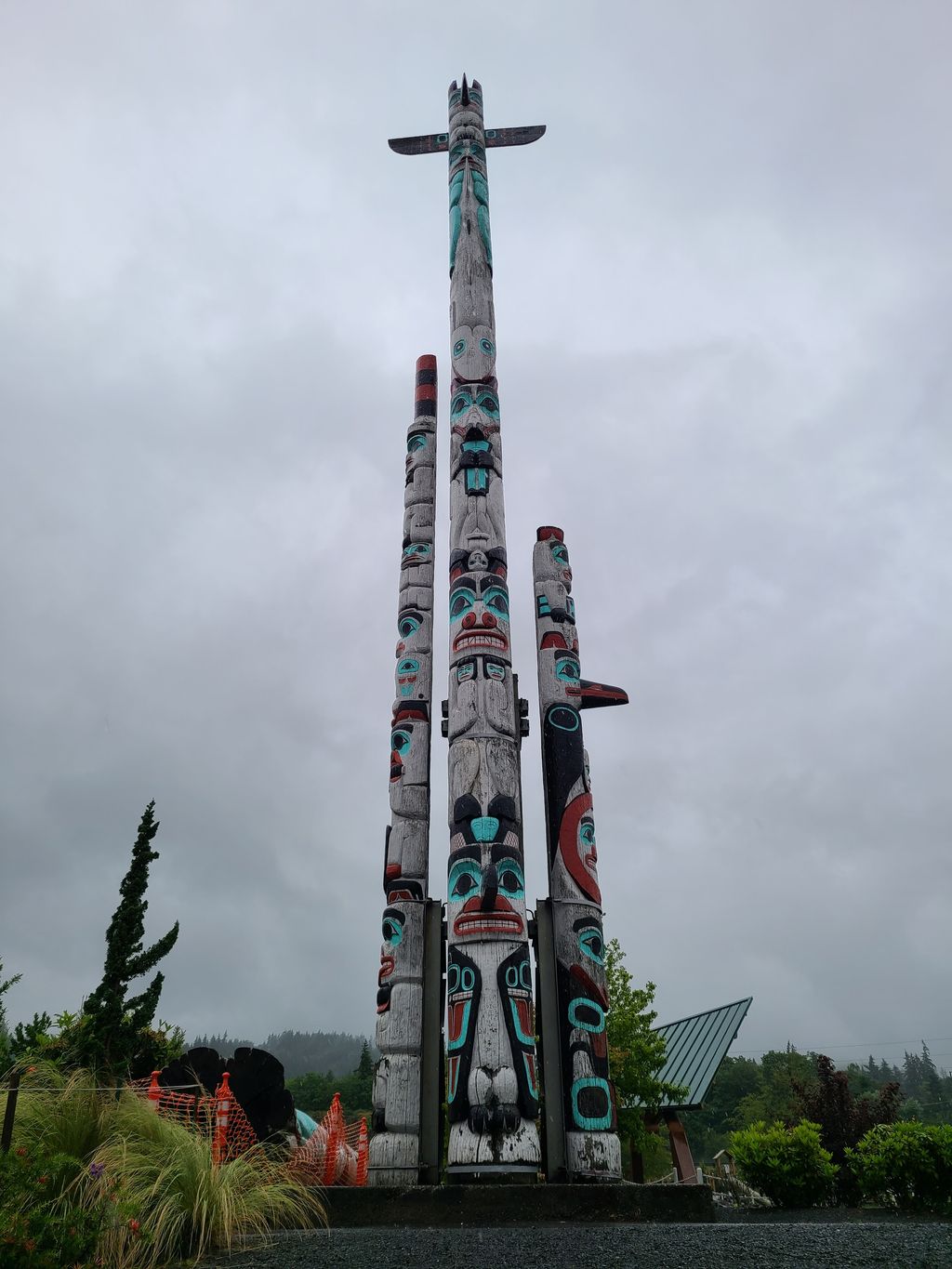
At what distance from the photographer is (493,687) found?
8.95 m

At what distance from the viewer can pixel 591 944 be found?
8.48 meters

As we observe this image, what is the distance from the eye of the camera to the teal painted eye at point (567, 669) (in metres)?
10.1

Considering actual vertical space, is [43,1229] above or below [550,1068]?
below

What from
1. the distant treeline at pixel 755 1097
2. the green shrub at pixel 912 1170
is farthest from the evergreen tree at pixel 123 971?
the distant treeline at pixel 755 1097

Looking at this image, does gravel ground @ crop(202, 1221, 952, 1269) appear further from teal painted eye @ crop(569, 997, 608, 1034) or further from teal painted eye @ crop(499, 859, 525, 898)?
teal painted eye @ crop(569, 997, 608, 1034)

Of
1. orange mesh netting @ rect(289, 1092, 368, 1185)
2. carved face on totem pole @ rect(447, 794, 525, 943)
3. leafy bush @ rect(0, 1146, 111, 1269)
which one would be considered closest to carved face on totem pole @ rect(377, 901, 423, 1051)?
orange mesh netting @ rect(289, 1092, 368, 1185)

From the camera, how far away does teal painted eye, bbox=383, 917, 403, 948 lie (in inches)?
359

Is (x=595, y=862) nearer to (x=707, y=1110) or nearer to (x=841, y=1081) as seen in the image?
(x=841, y=1081)

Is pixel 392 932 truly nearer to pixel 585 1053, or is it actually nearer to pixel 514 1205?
pixel 585 1053

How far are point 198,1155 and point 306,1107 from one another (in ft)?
147

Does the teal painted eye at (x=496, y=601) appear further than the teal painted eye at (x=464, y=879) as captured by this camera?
Yes

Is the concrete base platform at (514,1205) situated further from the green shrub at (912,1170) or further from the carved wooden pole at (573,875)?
the green shrub at (912,1170)

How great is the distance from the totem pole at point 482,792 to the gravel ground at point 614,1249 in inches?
80.7

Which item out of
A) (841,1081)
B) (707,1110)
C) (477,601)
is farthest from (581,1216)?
(707,1110)
